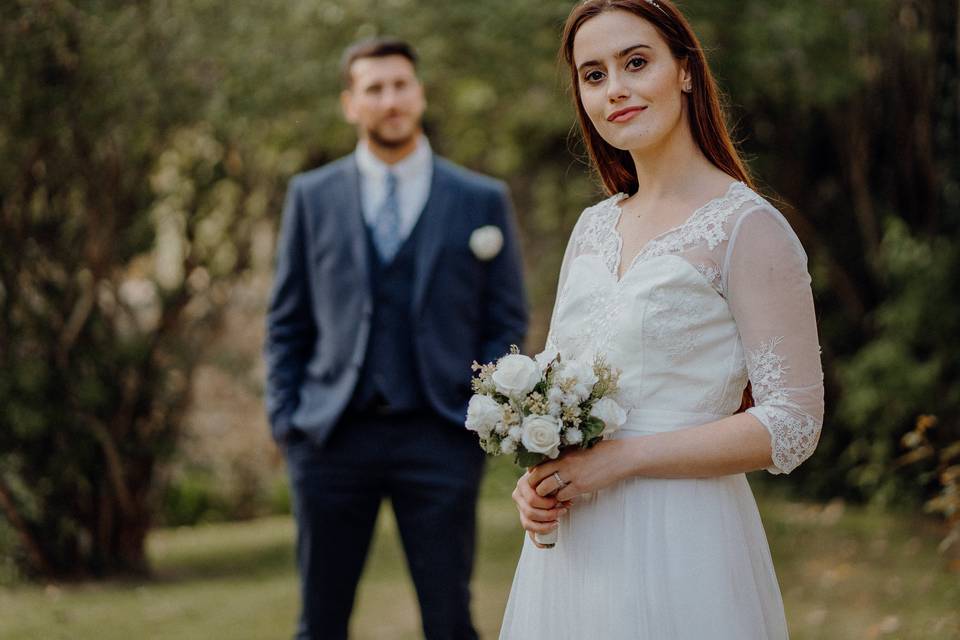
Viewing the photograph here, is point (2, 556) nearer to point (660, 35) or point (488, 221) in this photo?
point (488, 221)

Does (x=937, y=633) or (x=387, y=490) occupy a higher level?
(x=387, y=490)

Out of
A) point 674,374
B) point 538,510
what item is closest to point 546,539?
point 538,510

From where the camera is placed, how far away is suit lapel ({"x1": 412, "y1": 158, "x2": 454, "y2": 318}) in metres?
3.86

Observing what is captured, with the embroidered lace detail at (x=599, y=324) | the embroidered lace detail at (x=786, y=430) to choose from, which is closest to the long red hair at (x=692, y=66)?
the embroidered lace detail at (x=599, y=324)

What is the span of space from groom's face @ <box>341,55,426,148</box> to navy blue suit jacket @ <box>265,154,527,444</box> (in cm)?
16

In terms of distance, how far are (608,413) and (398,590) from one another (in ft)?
16.3

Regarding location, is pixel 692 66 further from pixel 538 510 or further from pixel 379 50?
pixel 379 50

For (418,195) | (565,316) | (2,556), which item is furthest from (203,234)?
(565,316)

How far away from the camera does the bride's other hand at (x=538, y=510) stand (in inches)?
86.9

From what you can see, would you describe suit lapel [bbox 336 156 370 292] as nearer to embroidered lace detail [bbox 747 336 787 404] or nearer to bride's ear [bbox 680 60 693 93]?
bride's ear [bbox 680 60 693 93]

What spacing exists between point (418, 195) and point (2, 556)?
4.35 meters

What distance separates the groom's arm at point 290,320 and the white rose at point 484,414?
191cm

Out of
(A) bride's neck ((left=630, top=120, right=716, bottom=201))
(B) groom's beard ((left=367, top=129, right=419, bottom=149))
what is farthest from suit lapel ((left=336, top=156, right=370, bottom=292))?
(A) bride's neck ((left=630, top=120, right=716, bottom=201))

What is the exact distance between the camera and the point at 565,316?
2.39 metres
